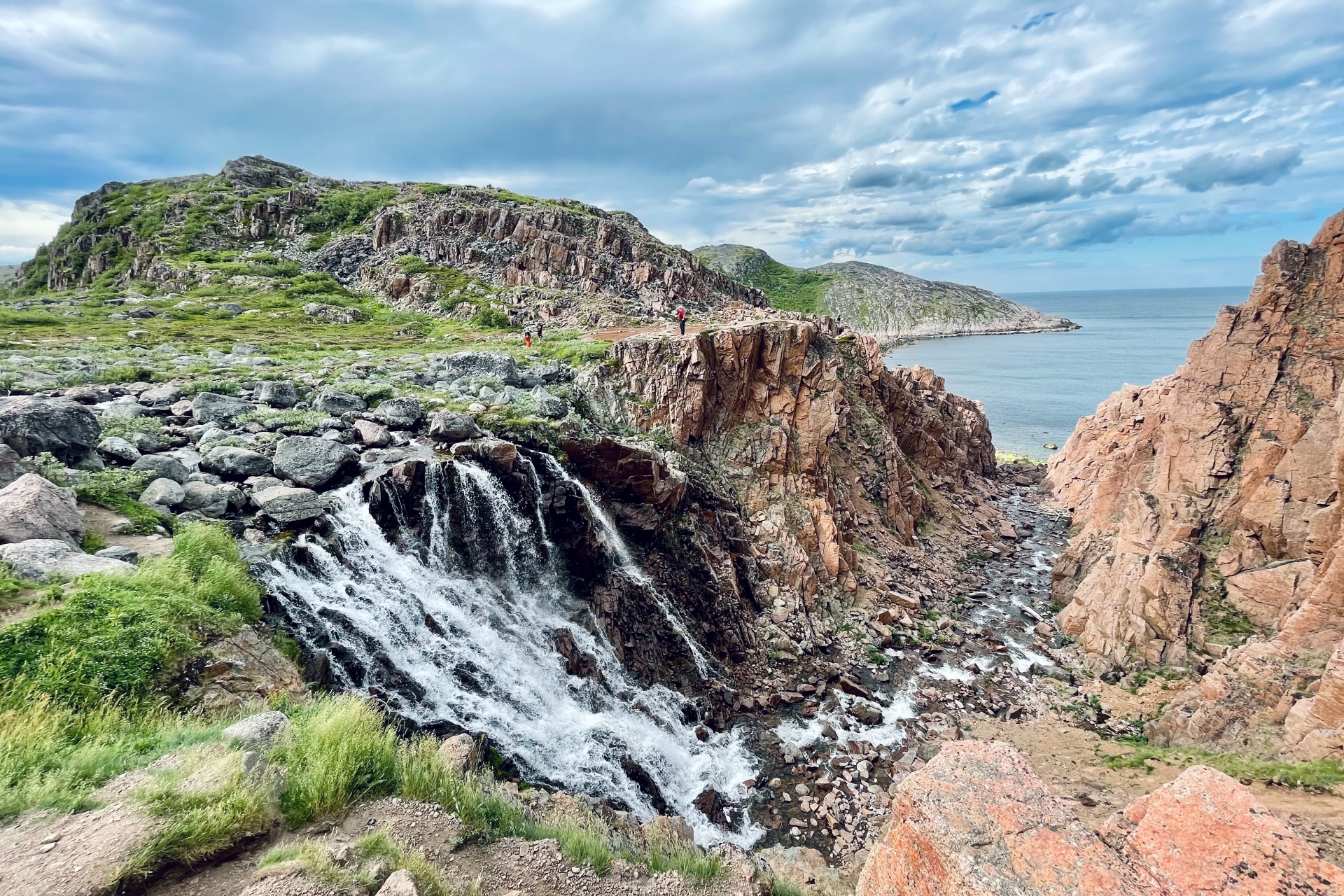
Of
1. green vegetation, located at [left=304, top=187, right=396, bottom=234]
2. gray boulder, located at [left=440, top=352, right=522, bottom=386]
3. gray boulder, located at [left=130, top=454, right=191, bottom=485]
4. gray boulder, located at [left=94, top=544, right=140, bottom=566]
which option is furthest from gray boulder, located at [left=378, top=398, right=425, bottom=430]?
green vegetation, located at [left=304, top=187, right=396, bottom=234]

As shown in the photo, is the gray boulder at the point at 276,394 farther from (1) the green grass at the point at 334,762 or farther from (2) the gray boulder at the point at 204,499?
(1) the green grass at the point at 334,762

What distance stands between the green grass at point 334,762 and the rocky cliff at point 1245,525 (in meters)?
21.7

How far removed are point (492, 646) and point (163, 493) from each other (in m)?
8.59

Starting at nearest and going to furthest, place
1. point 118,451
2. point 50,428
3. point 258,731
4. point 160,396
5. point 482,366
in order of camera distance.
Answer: point 258,731 < point 50,428 < point 118,451 < point 160,396 < point 482,366

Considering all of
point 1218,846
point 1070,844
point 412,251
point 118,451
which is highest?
point 412,251

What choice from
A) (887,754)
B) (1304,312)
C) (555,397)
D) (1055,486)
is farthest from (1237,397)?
(555,397)

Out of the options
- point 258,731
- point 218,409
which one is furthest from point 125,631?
point 218,409

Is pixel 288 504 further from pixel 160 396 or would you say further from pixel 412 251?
pixel 412 251

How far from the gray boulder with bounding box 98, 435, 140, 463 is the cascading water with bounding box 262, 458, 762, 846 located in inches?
193

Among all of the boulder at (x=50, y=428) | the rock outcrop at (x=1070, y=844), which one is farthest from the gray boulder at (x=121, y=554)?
the rock outcrop at (x=1070, y=844)

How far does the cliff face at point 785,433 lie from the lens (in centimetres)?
2691

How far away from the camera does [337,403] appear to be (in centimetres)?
2030

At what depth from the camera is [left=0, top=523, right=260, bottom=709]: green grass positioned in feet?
21.9

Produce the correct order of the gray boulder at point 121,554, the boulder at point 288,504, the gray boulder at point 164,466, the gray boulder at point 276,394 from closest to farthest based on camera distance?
the gray boulder at point 121,554 → the gray boulder at point 164,466 → the boulder at point 288,504 → the gray boulder at point 276,394
